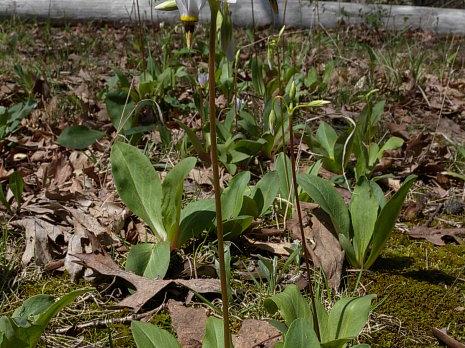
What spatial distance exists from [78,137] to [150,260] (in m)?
1.02

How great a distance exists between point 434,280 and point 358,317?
595 mm

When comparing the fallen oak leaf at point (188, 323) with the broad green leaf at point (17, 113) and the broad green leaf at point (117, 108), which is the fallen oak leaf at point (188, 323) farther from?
the broad green leaf at point (17, 113)

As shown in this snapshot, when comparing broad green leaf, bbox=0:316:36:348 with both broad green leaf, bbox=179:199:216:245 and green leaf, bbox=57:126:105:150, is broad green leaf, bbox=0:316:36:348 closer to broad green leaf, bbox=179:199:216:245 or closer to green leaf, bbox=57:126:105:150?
broad green leaf, bbox=179:199:216:245

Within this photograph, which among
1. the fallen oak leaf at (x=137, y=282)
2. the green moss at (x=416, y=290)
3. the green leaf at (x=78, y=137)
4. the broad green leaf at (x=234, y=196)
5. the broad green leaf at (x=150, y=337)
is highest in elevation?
the green leaf at (x=78, y=137)

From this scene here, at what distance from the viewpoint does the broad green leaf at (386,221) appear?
1841 millimetres

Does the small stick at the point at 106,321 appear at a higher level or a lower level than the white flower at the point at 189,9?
lower

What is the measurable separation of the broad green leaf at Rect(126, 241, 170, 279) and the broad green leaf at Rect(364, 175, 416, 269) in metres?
0.63

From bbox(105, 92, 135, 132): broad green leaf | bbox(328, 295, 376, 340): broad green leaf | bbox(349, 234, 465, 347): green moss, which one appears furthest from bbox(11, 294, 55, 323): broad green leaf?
bbox(105, 92, 135, 132): broad green leaf

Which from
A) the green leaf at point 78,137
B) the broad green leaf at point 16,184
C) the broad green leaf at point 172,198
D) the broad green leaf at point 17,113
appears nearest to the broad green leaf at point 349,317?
the broad green leaf at point 172,198

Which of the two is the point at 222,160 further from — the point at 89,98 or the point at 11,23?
the point at 11,23

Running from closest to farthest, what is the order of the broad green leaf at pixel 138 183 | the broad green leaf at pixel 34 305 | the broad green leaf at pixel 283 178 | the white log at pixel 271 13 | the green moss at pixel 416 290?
the broad green leaf at pixel 34 305, the green moss at pixel 416 290, the broad green leaf at pixel 138 183, the broad green leaf at pixel 283 178, the white log at pixel 271 13

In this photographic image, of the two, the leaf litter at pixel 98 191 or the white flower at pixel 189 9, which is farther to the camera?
the leaf litter at pixel 98 191

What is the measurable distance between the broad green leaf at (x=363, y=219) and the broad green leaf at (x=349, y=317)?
0.44 meters

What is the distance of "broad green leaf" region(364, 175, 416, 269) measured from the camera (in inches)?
72.5
